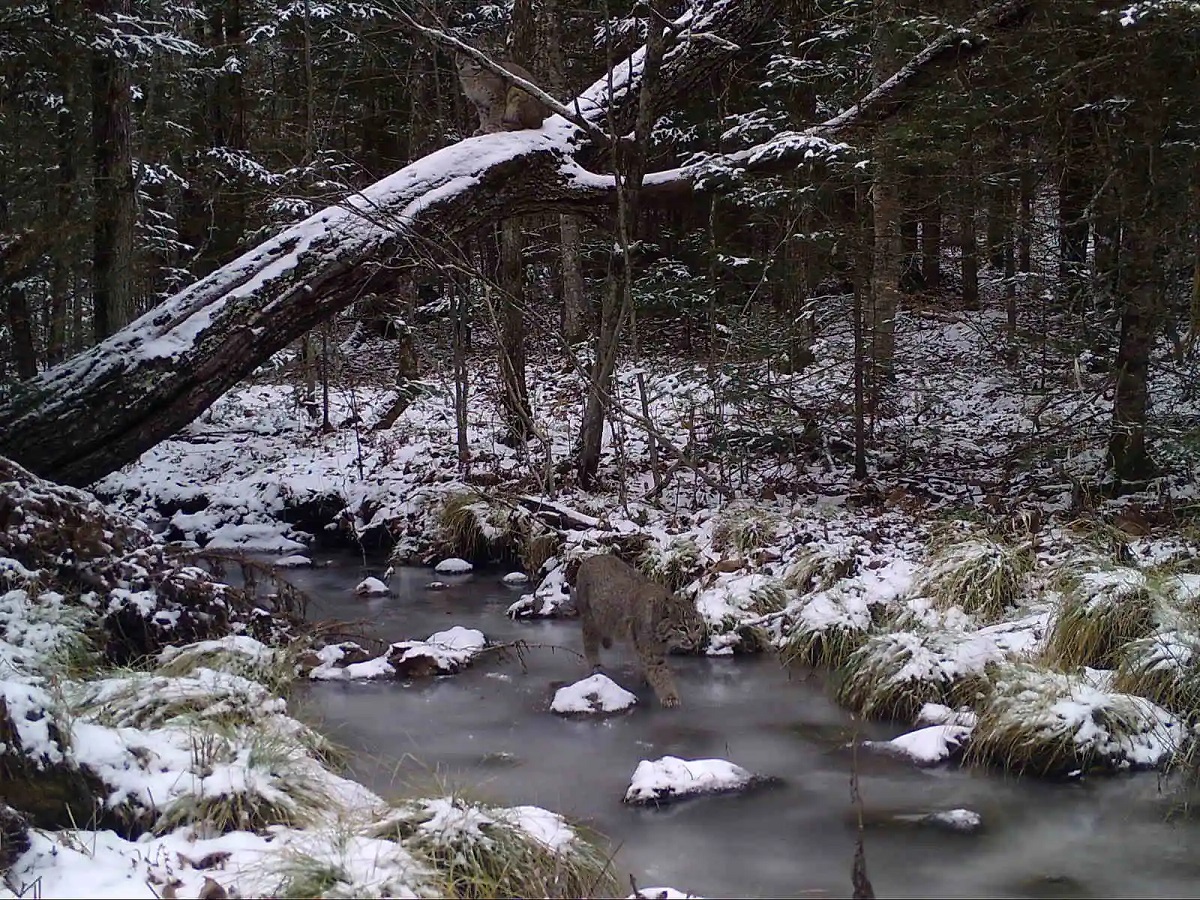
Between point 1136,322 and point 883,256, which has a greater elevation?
point 883,256

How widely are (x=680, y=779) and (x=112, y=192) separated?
8672mm

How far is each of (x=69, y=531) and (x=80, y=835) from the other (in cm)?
296

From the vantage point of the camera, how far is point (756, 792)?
507 centimetres

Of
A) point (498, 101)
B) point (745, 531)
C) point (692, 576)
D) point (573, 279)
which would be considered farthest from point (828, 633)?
point (573, 279)

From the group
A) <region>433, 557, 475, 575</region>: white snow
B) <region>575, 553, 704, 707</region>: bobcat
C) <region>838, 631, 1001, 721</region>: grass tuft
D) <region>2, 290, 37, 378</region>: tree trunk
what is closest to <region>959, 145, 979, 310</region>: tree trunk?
<region>838, 631, 1001, 721</region>: grass tuft

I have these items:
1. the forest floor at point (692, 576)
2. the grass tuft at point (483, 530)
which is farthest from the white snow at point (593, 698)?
the grass tuft at point (483, 530)

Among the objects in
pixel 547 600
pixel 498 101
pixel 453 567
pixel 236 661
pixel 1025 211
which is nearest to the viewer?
pixel 236 661

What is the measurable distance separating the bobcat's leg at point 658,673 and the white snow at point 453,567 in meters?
3.41

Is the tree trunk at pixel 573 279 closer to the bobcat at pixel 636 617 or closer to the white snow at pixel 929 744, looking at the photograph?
the bobcat at pixel 636 617

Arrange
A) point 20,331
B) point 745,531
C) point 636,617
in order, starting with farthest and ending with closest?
point 20,331 < point 745,531 < point 636,617

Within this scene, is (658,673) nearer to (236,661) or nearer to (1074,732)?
(1074,732)

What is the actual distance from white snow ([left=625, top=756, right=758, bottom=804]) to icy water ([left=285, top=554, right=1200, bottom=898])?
Answer: 0.08 meters

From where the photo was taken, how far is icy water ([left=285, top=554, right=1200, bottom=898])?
4246mm

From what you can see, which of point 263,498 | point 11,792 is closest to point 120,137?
point 263,498
